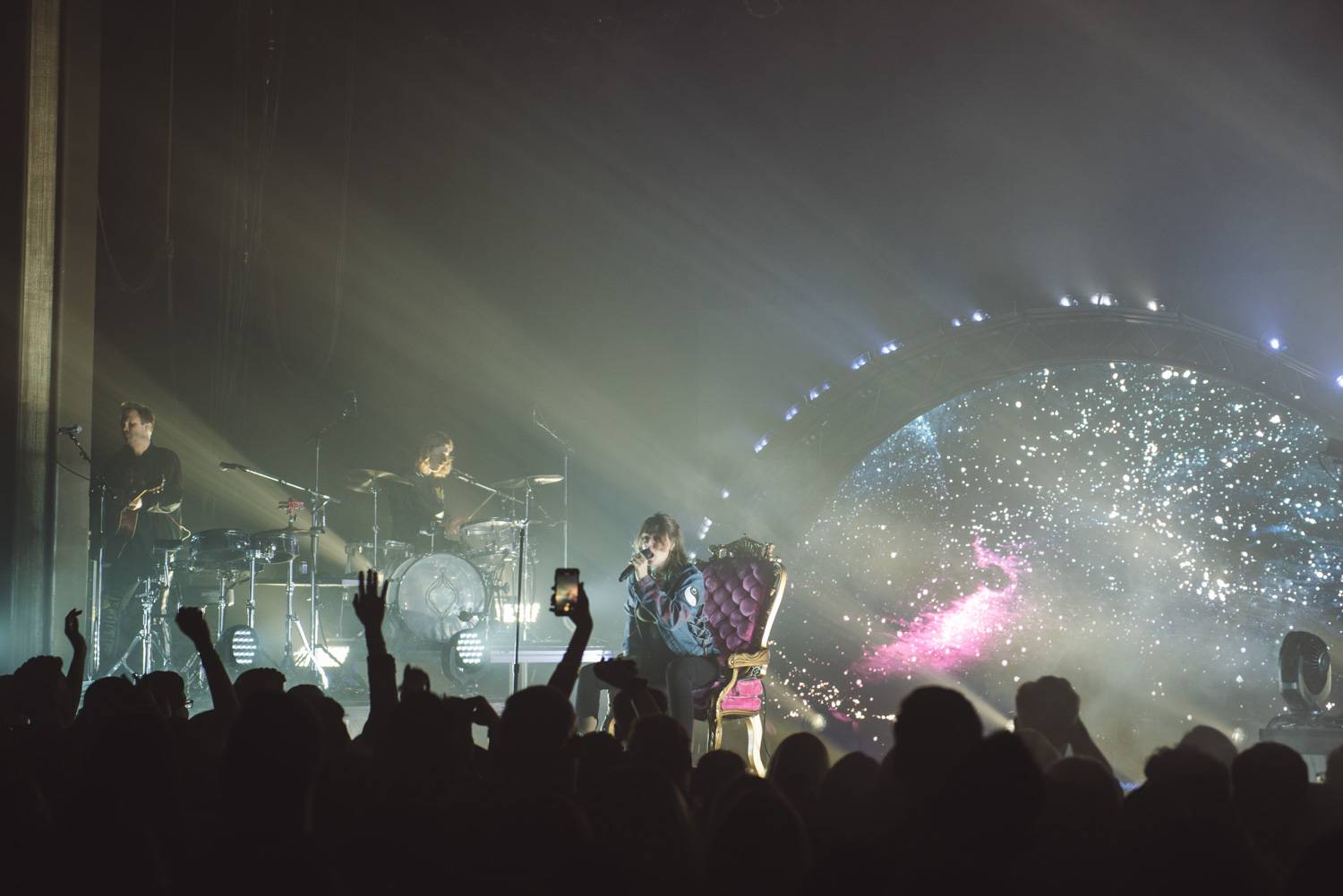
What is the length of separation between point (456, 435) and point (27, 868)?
28.9 ft

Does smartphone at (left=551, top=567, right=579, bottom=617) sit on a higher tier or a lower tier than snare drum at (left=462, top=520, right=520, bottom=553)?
lower

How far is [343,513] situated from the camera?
405 inches

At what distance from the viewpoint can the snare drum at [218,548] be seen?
7574 millimetres

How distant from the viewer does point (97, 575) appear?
287 inches

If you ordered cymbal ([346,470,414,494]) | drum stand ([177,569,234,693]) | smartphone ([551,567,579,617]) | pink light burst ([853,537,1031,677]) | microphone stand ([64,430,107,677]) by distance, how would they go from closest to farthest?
smartphone ([551,567,579,617]) < microphone stand ([64,430,107,677]) < drum stand ([177,569,234,693]) < pink light burst ([853,537,1031,677]) < cymbal ([346,470,414,494])

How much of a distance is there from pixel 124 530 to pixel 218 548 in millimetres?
595

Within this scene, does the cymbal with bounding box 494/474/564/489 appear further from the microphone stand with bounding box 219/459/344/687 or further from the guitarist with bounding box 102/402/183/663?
the guitarist with bounding box 102/402/183/663

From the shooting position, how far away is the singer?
5.47m

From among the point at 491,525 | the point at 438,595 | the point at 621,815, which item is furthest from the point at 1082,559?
the point at 621,815

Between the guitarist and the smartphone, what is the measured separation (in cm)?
499

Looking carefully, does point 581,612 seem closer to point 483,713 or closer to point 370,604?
point 483,713

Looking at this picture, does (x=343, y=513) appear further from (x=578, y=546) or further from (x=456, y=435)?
(x=578, y=546)

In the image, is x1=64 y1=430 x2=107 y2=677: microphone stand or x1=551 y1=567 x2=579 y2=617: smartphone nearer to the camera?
x1=551 y1=567 x2=579 y2=617: smartphone

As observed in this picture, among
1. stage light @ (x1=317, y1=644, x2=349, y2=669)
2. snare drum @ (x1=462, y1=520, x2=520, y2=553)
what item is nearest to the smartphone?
stage light @ (x1=317, y1=644, x2=349, y2=669)
